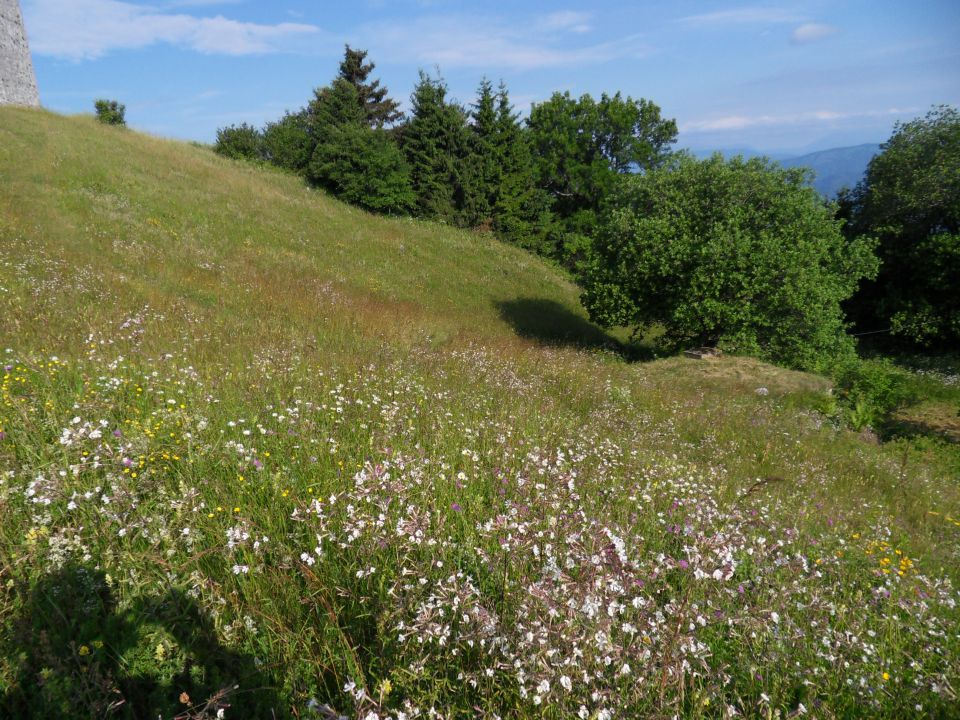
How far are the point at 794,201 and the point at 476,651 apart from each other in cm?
1629

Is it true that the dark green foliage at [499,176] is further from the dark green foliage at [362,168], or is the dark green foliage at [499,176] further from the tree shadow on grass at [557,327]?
the tree shadow on grass at [557,327]

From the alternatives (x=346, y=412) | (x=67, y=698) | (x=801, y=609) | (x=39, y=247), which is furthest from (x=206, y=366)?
(x=39, y=247)

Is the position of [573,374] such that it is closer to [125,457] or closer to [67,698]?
[125,457]

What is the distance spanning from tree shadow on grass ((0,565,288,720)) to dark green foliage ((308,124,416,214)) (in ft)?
96.5

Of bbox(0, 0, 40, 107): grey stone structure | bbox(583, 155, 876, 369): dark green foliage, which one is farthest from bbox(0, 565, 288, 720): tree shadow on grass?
bbox(0, 0, 40, 107): grey stone structure

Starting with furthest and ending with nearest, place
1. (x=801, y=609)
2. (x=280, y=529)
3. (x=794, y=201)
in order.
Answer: (x=794, y=201) < (x=280, y=529) < (x=801, y=609)

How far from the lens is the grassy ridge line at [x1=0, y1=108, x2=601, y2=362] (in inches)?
449

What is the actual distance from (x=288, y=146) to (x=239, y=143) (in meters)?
3.93

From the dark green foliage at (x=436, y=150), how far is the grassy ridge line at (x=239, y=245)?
3202mm

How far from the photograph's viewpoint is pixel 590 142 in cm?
4300

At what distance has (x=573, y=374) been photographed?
1050cm

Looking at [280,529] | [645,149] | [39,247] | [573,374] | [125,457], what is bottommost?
[573,374]

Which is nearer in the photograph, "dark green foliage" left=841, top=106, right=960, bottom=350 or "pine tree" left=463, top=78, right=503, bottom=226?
"dark green foliage" left=841, top=106, right=960, bottom=350

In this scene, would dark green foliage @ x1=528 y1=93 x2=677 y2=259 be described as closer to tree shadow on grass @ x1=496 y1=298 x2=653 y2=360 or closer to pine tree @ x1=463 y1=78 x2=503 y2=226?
pine tree @ x1=463 y1=78 x2=503 y2=226
